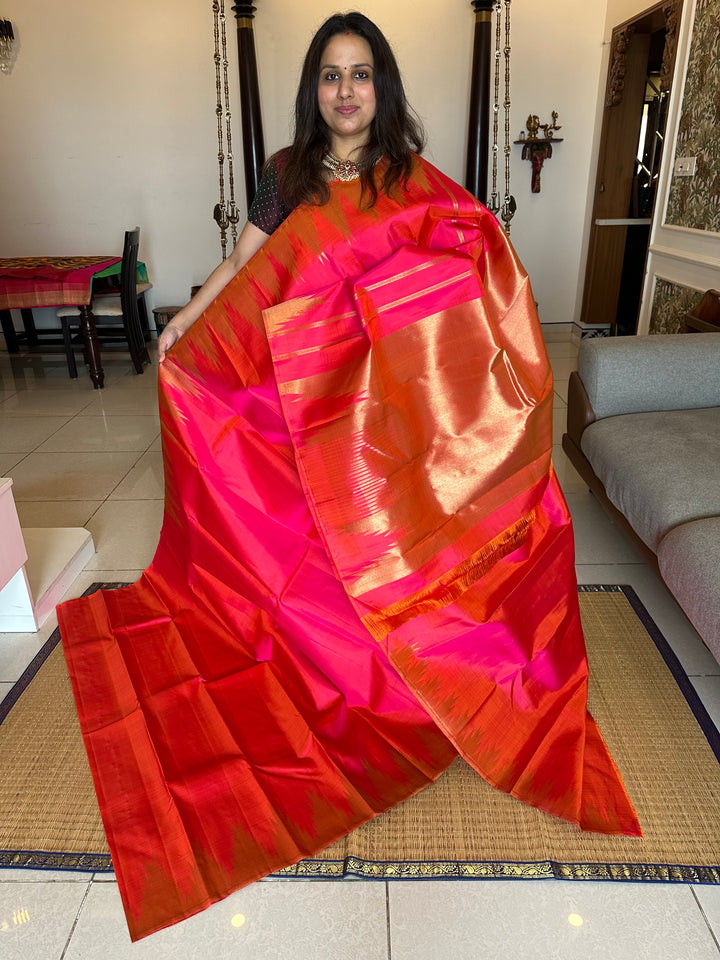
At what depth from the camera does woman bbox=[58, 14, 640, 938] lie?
1.36 meters

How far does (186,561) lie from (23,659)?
1.63 ft

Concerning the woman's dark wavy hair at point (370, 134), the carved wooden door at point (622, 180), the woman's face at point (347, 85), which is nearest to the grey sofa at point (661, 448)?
the woman's dark wavy hair at point (370, 134)

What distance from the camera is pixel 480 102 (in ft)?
15.1

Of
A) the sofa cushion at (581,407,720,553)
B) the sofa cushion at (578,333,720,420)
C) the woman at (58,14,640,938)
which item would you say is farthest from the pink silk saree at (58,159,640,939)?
the sofa cushion at (578,333,720,420)

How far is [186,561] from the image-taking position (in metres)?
1.83

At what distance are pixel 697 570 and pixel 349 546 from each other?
77cm

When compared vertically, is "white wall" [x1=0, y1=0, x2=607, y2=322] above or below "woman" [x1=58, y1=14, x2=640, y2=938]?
above

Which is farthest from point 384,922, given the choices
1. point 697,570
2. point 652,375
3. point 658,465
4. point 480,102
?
point 480,102

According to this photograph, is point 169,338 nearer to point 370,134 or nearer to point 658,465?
point 370,134

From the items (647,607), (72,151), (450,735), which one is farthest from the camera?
(72,151)

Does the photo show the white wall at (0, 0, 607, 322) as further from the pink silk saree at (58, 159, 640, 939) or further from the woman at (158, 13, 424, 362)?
the pink silk saree at (58, 159, 640, 939)

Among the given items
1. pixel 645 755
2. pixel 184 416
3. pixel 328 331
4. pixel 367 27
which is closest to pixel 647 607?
pixel 645 755

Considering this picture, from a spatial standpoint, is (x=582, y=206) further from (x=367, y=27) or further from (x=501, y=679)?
(x=501, y=679)

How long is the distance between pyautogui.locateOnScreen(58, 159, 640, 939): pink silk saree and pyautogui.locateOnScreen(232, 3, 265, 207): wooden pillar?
3283 mm
